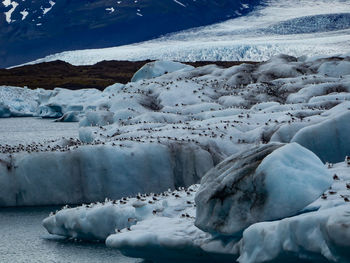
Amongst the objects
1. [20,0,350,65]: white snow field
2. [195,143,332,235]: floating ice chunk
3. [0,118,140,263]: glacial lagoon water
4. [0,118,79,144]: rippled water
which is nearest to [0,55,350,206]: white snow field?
[0,118,140,263]: glacial lagoon water

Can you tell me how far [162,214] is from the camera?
1828cm

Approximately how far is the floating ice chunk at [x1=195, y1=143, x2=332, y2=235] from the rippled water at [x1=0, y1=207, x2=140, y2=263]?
4.51m

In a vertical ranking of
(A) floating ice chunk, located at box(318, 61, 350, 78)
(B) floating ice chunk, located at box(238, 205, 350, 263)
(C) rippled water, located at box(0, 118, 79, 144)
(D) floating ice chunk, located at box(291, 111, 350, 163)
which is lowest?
(C) rippled water, located at box(0, 118, 79, 144)

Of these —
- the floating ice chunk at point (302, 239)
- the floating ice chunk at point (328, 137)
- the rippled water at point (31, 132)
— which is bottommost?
the rippled water at point (31, 132)

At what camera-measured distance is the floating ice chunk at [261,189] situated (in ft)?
45.2

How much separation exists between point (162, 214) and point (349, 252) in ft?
24.7

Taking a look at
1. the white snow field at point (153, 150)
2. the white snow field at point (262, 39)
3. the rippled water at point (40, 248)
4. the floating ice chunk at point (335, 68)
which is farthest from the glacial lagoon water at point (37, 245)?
the white snow field at point (262, 39)

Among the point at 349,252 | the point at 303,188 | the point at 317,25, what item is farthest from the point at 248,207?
the point at 317,25

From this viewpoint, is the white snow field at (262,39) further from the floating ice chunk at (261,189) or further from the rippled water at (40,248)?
the floating ice chunk at (261,189)

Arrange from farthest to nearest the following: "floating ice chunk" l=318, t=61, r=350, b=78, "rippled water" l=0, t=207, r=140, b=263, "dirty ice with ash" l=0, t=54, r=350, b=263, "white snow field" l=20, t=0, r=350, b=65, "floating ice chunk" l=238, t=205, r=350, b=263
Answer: "white snow field" l=20, t=0, r=350, b=65, "floating ice chunk" l=318, t=61, r=350, b=78, "rippled water" l=0, t=207, r=140, b=263, "dirty ice with ash" l=0, t=54, r=350, b=263, "floating ice chunk" l=238, t=205, r=350, b=263

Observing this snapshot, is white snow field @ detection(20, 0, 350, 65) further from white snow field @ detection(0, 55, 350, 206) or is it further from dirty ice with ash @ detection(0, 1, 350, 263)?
white snow field @ detection(0, 55, 350, 206)

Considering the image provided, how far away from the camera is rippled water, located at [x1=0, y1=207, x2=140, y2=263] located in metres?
19.0

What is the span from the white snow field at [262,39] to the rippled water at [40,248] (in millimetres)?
74490

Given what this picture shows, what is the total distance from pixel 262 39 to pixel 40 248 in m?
94.6
